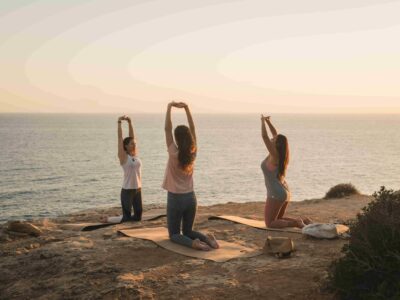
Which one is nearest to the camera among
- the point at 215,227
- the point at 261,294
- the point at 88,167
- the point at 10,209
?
the point at 261,294

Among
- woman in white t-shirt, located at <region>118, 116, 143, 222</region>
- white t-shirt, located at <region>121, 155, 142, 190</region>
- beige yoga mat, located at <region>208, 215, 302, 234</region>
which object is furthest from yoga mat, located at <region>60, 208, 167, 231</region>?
beige yoga mat, located at <region>208, 215, 302, 234</region>

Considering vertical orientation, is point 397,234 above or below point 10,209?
above

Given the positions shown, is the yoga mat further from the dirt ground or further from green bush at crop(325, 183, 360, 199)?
green bush at crop(325, 183, 360, 199)

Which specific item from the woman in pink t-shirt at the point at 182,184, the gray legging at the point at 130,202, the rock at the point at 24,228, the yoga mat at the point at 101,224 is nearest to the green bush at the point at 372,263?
the woman in pink t-shirt at the point at 182,184

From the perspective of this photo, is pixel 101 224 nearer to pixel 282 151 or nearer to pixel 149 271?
pixel 149 271

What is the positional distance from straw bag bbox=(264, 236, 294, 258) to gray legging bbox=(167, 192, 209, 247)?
127cm

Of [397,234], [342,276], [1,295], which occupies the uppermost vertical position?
[397,234]

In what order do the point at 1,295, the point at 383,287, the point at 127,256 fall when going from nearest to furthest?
1. the point at 383,287
2. the point at 1,295
3. the point at 127,256

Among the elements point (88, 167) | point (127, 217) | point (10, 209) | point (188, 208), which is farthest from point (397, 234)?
point (88, 167)

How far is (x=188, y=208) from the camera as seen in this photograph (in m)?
9.87

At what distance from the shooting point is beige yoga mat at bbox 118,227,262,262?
9.25 metres

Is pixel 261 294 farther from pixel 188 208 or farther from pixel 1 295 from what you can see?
pixel 1 295

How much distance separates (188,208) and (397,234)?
419cm

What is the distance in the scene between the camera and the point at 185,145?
30.9 feet
